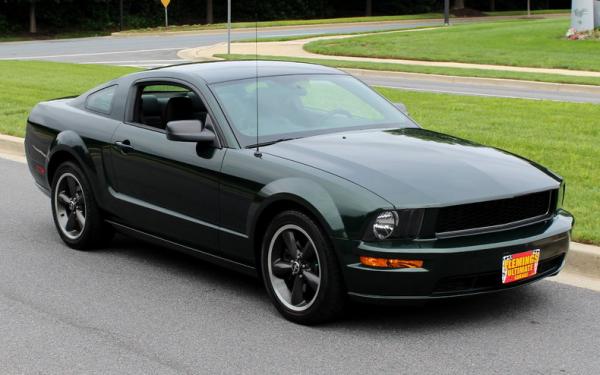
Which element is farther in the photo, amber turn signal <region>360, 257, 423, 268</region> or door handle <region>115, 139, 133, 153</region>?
A: door handle <region>115, 139, 133, 153</region>

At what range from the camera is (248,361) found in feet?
16.7

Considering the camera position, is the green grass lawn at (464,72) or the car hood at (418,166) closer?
the car hood at (418,166)

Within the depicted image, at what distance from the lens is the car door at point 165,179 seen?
247 inches

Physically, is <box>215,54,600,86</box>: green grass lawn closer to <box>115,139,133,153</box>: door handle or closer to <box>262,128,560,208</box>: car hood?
<box>115,139,133,153</box>: door handle

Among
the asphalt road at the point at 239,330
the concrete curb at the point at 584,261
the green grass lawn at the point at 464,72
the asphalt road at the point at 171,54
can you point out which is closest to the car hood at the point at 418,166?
the asphalt road at the point at 239,330

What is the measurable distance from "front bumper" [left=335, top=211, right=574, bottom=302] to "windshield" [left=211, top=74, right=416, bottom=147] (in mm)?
1276

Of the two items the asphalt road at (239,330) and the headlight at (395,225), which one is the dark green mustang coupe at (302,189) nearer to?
the headlight at (395,225)

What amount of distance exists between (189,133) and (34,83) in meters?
15.0

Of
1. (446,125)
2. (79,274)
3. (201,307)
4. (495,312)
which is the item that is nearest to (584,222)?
(495,312)

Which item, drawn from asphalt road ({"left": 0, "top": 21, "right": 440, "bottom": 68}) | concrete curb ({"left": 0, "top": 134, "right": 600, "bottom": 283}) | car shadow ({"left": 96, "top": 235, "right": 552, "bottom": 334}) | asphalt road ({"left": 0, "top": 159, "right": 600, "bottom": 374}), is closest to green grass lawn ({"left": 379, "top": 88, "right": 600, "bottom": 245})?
concrete curb ({"left": 0, "top": 134, "right": 600, "bottom": 283})

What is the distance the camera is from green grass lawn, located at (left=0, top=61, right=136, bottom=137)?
1523 cm

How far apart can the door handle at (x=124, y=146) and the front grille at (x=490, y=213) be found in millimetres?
2579

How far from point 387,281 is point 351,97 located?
2.09 m

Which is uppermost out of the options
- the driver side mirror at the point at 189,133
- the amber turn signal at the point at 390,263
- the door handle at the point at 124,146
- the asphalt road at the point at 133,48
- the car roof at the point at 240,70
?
the car roof at the point at 240,70
